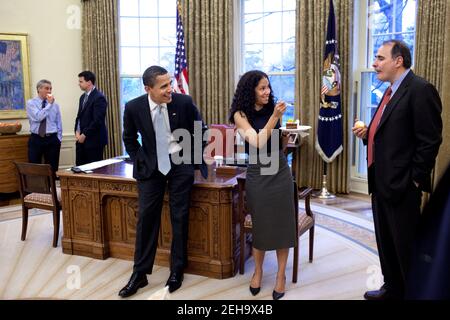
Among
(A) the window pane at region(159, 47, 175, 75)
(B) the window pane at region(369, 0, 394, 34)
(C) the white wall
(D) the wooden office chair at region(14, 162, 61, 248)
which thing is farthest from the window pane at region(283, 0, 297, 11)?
(D) the wooden office chair at region(14, 162, 61, 248)

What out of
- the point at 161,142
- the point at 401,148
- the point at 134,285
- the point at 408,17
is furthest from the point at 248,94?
the point at 408,17

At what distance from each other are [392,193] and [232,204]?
1234 mm

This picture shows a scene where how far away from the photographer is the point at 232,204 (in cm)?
347

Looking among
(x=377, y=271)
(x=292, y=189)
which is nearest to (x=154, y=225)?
(x=292, y=189)

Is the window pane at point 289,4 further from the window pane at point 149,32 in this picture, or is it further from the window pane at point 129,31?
the window pane at point 129,31

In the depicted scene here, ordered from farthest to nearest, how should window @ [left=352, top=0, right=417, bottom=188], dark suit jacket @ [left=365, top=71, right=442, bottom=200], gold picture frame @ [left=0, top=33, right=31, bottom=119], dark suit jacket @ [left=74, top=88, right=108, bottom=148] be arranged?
gold picture frame @ [left=0, top=33, right=31, bottom=119] < window @ [left=352, top=0, right=417, bottom=188] < dark suit jacket @ [left=74, top=88, right=108, bottom=148] < dark suit jacket @ [left=365, top=71, right=442, bottom=200]

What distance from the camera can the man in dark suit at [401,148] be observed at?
8.36ft

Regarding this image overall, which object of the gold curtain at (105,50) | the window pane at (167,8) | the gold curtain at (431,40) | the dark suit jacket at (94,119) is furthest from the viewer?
the window pane at (167,8)

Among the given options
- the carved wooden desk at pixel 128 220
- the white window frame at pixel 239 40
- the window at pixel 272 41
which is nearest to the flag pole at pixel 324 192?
the window at pixel 272 41

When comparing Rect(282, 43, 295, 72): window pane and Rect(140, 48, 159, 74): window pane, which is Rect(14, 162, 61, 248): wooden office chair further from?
Rect(282, 43, 295, 72): window pane

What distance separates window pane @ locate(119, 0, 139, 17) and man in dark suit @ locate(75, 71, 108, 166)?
221 cm

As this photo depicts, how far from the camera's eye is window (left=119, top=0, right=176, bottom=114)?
7223mm

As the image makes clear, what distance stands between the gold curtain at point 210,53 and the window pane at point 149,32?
746mm

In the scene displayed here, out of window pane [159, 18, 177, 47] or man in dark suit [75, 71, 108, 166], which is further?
window pane [159, 18, 177, 47]
